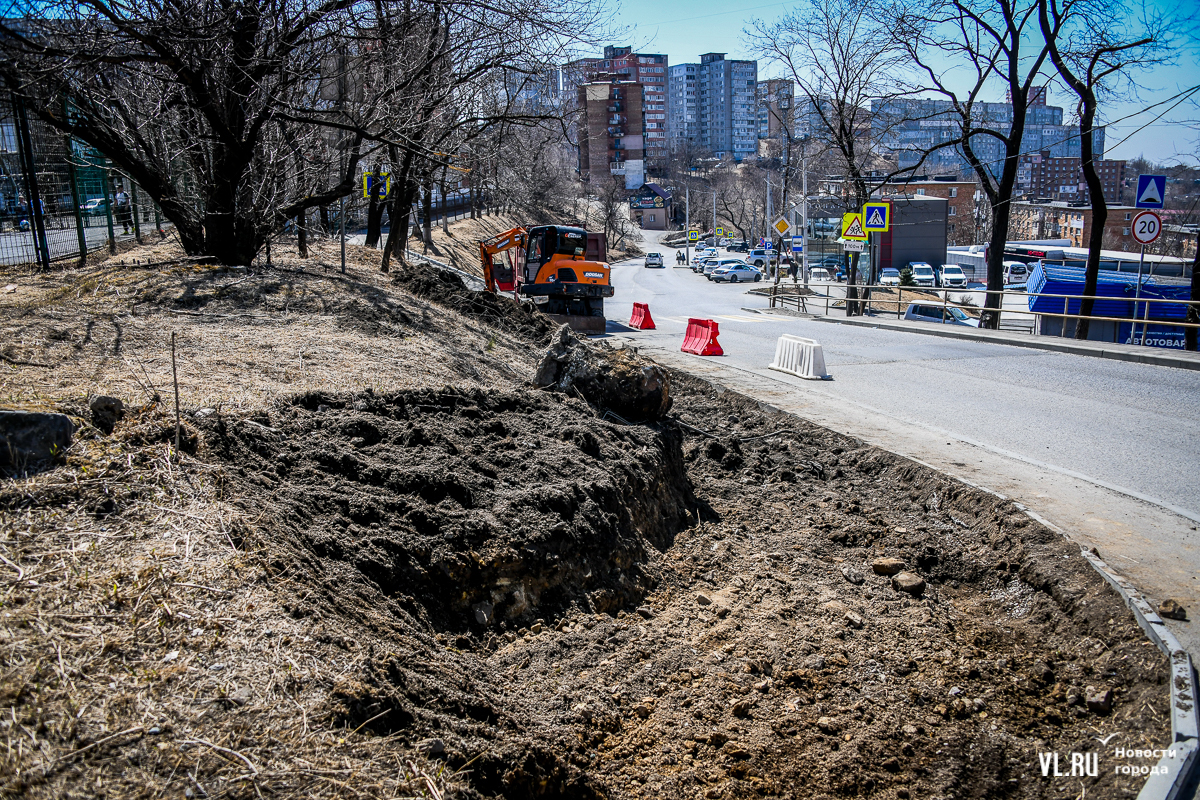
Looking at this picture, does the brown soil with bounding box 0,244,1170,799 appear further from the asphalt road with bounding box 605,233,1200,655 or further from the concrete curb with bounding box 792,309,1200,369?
the concrete curb with bounding box 792,309,1200,369

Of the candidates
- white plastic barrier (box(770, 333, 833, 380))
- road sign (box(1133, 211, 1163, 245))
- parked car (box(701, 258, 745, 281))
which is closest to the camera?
white plastic barrier (box(770, 333, 833, 380))

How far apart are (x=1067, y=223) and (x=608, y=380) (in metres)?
106

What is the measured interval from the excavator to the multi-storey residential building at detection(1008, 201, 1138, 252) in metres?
33.3

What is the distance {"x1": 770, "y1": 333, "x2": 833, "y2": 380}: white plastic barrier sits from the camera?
14.1 metres

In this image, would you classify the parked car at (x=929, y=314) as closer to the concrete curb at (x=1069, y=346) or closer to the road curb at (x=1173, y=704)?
the concrete curb at (x=1069, y=346)

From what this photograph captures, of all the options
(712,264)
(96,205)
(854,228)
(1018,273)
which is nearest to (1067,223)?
(1018,273)

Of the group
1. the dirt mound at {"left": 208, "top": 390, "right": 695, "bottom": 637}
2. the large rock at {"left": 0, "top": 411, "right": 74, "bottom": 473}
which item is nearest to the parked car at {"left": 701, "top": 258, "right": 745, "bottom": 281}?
the dirt mound at {"left": 208, "top": 390, "right": 695, "bottom": 637}

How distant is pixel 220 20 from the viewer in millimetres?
8305

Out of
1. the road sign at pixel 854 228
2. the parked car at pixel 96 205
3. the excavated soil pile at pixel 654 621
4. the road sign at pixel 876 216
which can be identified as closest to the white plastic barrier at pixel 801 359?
the excavated soil pile at pixel 654 621

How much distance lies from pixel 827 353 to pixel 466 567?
1440 centimetres

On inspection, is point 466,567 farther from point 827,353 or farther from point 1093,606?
point 827,353

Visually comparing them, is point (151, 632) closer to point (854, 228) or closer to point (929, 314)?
point (854, 228)

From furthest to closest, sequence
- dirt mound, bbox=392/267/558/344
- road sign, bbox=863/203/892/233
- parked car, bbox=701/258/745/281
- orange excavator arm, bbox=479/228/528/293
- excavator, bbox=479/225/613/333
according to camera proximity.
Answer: parked car, bbox=701/258/745/281 < road sign, bbox=863/203/892/233 < orange excavator arm, bbox=479/228/528/293 < excavator, bbox=479/225/613/333 < dirt mound, bbox=392/267/558/344

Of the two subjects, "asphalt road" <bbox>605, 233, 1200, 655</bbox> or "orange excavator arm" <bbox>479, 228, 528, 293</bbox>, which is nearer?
"asphalt road" <bbox>605, 233, 1200, 655</bbox>
